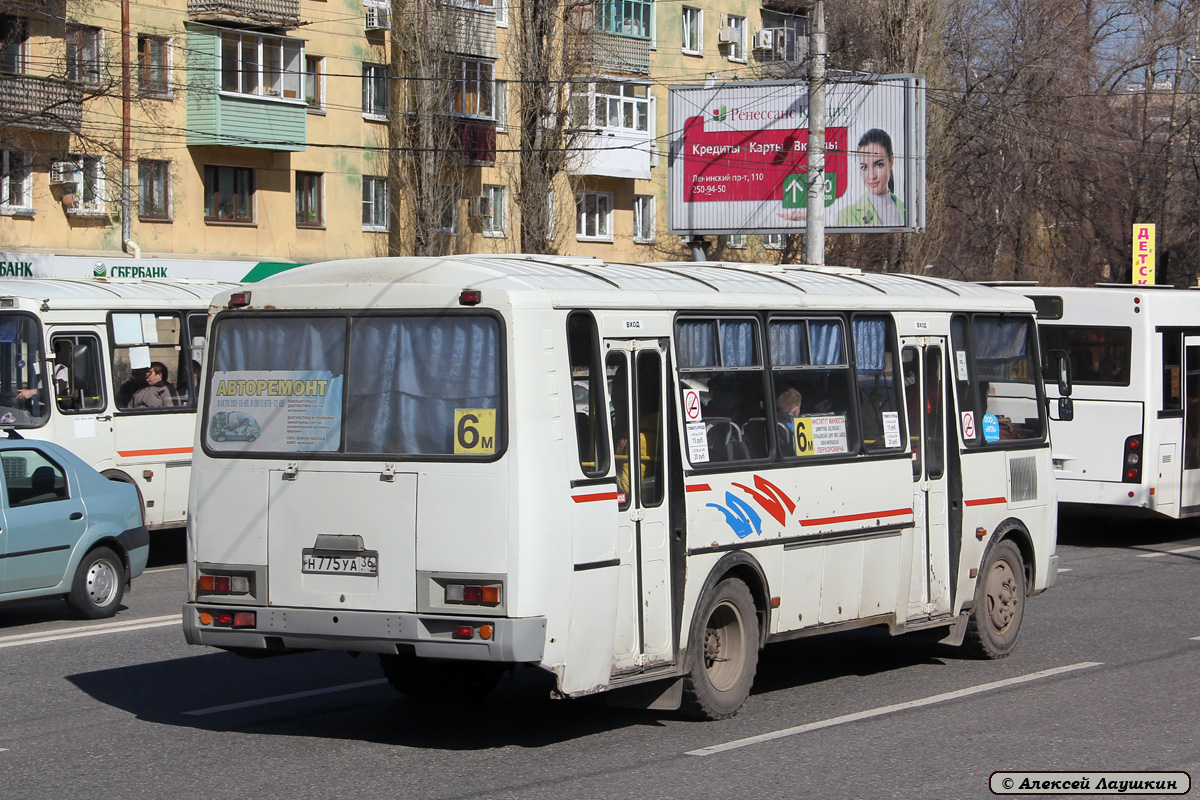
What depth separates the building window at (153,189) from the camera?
1436 inches

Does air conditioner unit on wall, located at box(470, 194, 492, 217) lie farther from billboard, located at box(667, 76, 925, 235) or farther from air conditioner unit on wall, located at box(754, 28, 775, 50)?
air conditioner unit on wall, located at box(754, 28, 775, 50)

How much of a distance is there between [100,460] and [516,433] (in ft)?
33.8

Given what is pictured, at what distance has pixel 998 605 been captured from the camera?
1149cm

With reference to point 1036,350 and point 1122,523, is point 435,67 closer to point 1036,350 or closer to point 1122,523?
point 1122,523

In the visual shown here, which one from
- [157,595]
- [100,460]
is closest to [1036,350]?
[157,595]

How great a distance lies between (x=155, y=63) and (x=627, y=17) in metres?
18.2

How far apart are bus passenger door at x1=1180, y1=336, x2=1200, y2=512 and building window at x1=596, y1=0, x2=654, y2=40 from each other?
3154cm

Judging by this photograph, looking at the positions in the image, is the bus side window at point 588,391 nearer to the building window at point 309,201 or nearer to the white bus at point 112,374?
the white bus at point 112,374

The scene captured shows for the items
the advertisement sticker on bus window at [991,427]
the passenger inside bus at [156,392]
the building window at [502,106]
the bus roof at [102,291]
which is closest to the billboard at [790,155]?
the building window at [502,106]

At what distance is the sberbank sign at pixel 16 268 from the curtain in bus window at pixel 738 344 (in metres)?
26.1

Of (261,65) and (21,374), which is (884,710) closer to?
(21,374)

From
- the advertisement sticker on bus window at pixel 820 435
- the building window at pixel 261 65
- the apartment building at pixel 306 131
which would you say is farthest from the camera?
the building window at pixel 261 65

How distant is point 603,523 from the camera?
316 inches

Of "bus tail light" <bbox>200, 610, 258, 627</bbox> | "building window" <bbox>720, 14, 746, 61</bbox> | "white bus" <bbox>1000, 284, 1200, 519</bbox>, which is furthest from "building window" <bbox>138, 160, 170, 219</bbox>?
"bus tail light" <bbox>200, 610, 258, 627</bbox>
